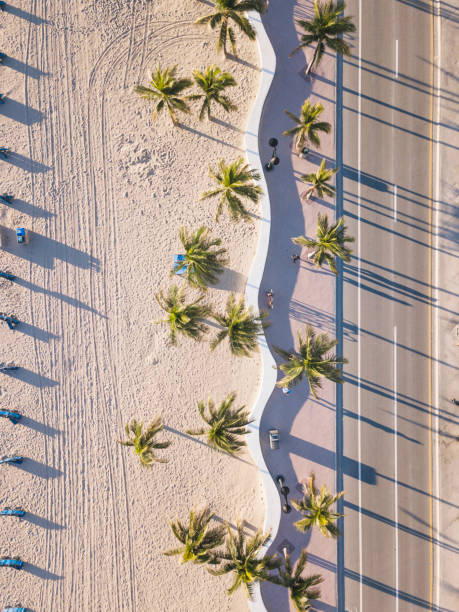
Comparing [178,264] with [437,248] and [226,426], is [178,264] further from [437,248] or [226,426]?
[437,248]

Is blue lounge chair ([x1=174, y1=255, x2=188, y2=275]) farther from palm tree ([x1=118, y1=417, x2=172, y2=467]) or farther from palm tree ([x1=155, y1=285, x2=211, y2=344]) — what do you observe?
palm tree ([x1=118, y1=417, x2=172, y2=467])

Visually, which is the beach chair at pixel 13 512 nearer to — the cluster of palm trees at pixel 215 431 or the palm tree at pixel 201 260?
the cluster of palm trees at pixel 215 431

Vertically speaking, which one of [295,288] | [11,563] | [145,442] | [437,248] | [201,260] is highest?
[437,248]

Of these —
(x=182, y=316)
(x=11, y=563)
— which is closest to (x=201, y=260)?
(x=182, y=316)

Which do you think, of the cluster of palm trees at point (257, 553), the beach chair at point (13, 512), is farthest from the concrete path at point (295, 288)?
the beach chair at point (13, 512)

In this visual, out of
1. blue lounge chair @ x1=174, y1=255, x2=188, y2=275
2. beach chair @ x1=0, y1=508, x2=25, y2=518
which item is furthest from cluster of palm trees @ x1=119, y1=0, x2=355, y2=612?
beach chair @ x1=0, y1=508, x2=25, y2=518

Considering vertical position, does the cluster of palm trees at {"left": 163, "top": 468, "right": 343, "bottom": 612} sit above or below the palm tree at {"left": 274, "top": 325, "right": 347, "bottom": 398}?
below

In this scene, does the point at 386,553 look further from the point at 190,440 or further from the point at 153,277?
the point at 153,277
